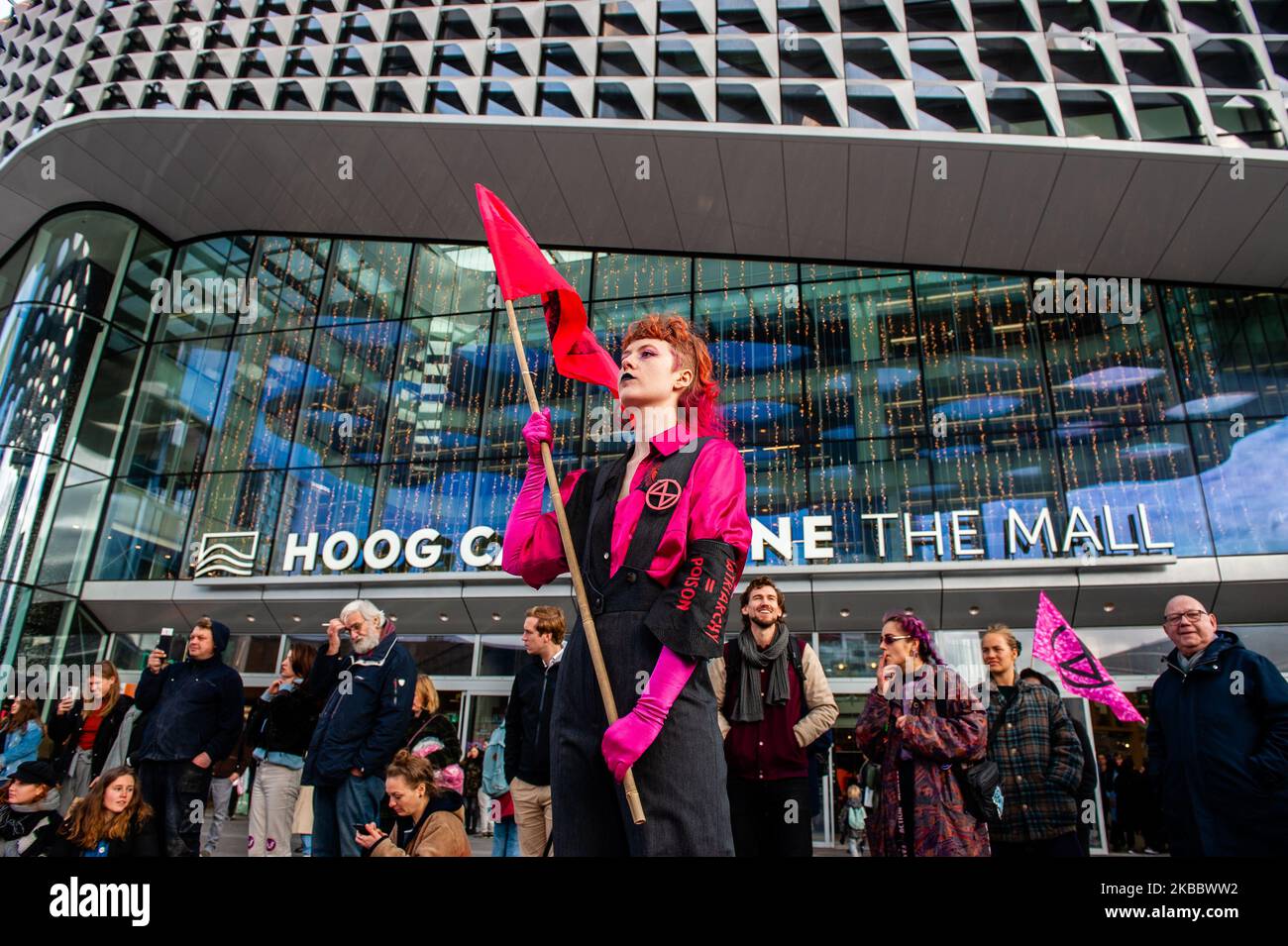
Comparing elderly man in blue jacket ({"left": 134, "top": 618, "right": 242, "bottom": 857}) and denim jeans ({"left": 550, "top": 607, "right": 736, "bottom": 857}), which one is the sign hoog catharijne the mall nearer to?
elderly man in blue jacket ({"left": 134, "top": 618, "right": 242, "bottom": 857})

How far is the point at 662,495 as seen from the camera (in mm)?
1958

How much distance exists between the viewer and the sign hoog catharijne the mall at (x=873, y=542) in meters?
12.2

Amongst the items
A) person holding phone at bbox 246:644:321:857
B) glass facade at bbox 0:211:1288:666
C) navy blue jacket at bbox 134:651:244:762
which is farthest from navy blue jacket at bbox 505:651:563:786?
glass facade at bbox 0:211:1288:666

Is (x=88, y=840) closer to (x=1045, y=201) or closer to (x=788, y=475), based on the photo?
(x=788, y=475)

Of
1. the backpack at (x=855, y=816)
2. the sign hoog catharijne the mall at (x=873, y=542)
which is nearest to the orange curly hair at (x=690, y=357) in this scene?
the sign hoog catharijne the mall at (x=873, y=542)

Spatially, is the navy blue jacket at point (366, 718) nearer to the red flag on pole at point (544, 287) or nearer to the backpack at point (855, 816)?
the red flag on pole at point (544, 287)

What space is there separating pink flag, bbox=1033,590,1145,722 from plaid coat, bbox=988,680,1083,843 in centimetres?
297

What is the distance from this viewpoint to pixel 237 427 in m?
16.1

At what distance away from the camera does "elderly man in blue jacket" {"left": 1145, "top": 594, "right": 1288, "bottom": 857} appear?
12.2ft

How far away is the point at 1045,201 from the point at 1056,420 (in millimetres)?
3368

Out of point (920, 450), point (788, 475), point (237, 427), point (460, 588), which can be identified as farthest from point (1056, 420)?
point (237, 427)

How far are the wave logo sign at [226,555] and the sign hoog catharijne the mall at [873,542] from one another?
0.7 inches

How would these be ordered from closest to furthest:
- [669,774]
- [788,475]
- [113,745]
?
[669,774]
[113,745]
[788,475]

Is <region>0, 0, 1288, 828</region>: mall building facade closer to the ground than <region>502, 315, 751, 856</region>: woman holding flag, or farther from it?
farther from it
